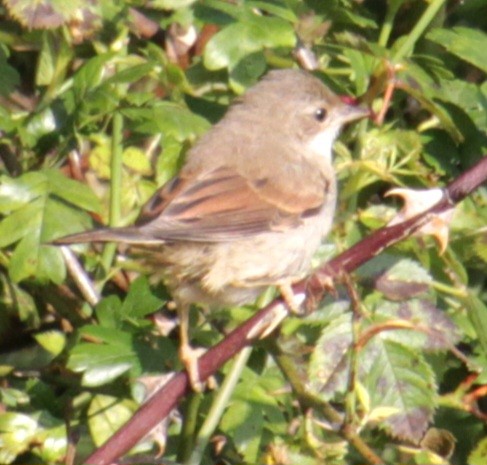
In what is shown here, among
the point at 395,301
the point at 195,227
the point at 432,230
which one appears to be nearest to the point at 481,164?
the point at 432,230

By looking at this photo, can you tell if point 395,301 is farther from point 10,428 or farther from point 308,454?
point 10,428

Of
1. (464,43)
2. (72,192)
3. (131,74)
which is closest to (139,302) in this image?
(72,192)

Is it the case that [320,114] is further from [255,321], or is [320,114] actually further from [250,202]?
[255,321]

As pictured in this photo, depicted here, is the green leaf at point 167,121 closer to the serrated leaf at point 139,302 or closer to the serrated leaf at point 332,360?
the serrated leaf at point 139,302

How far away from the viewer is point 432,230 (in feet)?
→ 10.2

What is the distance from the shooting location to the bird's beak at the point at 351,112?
13.9 ft

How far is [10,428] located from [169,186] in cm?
88

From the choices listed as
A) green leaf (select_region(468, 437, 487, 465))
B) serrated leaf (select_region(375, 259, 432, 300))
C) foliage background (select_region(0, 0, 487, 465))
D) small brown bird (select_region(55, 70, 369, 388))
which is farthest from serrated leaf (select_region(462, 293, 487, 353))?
small brown bird (select_region(55, 70, 369, 388))

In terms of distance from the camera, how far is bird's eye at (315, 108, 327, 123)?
461cm

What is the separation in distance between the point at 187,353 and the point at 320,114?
1207mm

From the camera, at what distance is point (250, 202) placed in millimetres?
4211

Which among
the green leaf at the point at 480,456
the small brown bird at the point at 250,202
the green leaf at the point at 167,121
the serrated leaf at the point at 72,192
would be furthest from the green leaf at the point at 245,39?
the green leaf at the point at 480,456

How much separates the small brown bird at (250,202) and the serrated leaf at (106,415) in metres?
0.31

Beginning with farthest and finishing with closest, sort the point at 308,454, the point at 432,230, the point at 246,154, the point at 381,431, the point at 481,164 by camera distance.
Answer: the point at 246,154
the point at 381,431
the point at 308,454
the point at 432,230
the point at 481,164
